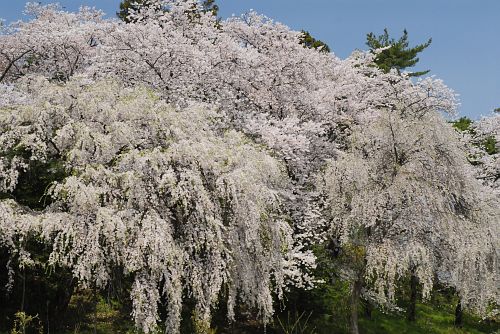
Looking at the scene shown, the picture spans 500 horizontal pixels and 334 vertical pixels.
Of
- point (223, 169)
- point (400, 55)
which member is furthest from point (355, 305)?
point (400, 55)

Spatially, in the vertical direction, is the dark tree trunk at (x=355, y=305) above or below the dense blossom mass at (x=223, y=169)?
below

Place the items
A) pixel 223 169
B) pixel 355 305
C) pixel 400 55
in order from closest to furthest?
pixel 223 169 → pixel 355 305 → pixel 400 55

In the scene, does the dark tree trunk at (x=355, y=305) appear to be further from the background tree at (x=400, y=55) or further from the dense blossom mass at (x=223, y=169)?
the background tree at (x=400, y=55)

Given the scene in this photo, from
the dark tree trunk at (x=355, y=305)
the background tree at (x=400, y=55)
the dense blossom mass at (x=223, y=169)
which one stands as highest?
the background tree at (x=400, y=55)

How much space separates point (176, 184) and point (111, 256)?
1891mm

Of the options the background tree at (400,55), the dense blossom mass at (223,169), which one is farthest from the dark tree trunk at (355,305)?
the background tree at (400,55)

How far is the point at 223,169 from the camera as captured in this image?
11.2 metres

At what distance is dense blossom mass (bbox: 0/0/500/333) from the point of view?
10.4 meters

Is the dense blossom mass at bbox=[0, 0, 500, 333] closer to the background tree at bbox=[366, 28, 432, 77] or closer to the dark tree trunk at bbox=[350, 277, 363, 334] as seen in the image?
the dark tree trunk at bbox=[350, 277, 363, 334]

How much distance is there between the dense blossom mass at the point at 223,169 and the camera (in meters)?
10.4

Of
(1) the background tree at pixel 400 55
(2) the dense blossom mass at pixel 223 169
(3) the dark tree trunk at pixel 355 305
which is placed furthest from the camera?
(1) the background tree at pixel 400 55

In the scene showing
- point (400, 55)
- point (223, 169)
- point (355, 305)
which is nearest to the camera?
point (223, 169)

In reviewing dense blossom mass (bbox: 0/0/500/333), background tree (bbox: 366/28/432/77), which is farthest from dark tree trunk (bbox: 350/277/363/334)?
background tree (bbox: 366/28/432/77)

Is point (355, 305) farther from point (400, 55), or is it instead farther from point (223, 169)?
point (400, 55)
